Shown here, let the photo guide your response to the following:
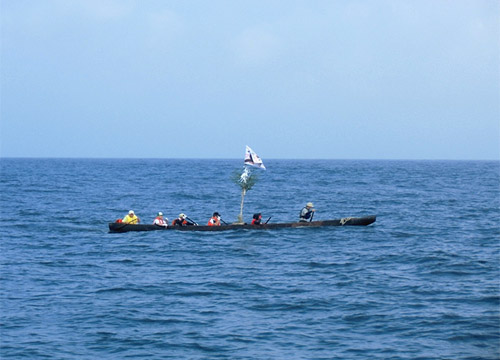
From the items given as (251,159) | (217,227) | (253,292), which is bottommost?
(253,292)

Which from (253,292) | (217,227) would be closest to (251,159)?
(217,227)

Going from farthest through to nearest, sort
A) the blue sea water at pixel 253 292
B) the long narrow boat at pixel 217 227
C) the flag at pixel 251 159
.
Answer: the long narrow boat at pixel 217 227 → the flag at pixel 251 159 → the blue sea water at pixel 253 292

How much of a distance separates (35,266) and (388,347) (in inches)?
684

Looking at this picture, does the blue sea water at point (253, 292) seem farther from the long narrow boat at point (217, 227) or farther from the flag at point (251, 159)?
the flag at point (251, 159)

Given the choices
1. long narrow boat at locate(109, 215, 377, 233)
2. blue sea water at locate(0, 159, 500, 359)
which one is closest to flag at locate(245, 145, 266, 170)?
long narrow boat at locate(109, 215, 377, 233)

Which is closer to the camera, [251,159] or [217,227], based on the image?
[217,227]

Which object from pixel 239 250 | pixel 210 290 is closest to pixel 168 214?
pixel 239 250

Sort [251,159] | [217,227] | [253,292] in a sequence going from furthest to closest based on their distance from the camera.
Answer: [251,159] < [217,227] < [253,292]

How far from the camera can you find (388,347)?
1731cm

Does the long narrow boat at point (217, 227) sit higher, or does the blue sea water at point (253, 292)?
the long narrow boat at point (217, 227)

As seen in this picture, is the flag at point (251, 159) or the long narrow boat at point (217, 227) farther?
the long narrow boat at point (217, 227)

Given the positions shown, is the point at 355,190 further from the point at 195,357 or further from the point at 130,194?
the point at 195,357

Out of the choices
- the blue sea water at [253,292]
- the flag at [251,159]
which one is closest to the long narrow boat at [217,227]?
the blue sea water at [253,292]

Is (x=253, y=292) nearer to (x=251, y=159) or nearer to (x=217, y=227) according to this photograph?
(x=217, y=227)
